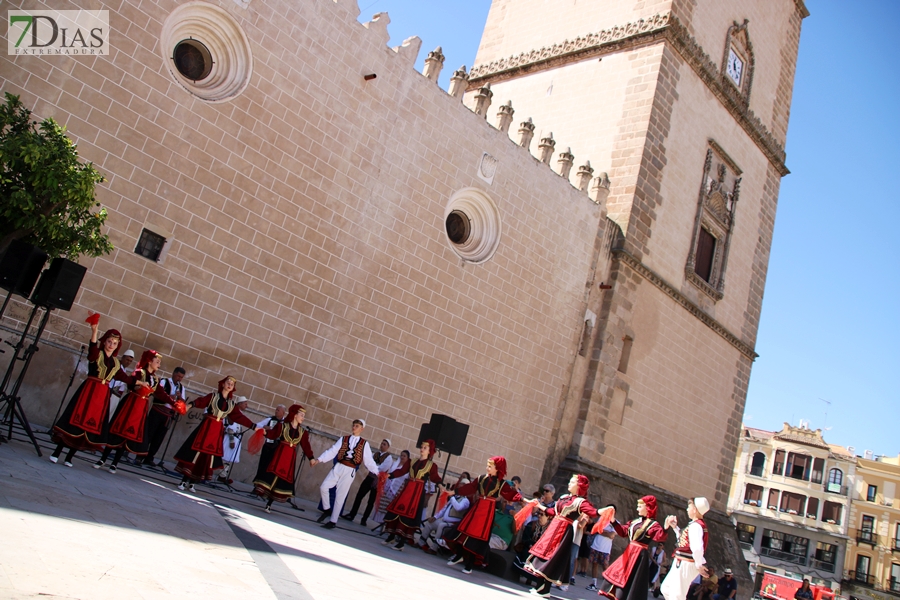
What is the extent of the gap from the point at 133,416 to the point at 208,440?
0.86 m

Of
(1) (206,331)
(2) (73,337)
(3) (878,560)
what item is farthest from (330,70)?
(3) (878,560)

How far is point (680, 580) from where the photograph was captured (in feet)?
24.8

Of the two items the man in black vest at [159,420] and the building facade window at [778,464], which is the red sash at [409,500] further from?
the building facade window at [778,464]

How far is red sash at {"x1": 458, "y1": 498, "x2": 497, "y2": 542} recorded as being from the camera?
28.8ft

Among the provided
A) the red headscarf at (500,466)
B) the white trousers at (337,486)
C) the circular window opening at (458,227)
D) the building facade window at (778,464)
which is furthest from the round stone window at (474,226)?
the building facade window at (778,464)

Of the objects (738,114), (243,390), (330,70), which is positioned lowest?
(243,390)

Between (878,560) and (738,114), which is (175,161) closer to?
(738,114)

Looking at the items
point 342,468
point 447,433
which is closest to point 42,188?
point 342,468

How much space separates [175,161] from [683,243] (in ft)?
41.7

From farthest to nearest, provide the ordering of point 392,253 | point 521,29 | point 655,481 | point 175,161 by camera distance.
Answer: point 521,29
point 655,481
point 392,253
point 175,161

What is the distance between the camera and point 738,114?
2069 centimetres

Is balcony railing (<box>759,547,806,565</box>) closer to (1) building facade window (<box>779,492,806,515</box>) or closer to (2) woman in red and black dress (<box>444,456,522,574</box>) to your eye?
(1) building facade window (<box>779,492,806,515</box>)

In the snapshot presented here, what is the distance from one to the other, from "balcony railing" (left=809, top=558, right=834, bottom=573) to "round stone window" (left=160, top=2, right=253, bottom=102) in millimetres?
40620

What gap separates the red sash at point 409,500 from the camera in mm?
9023
